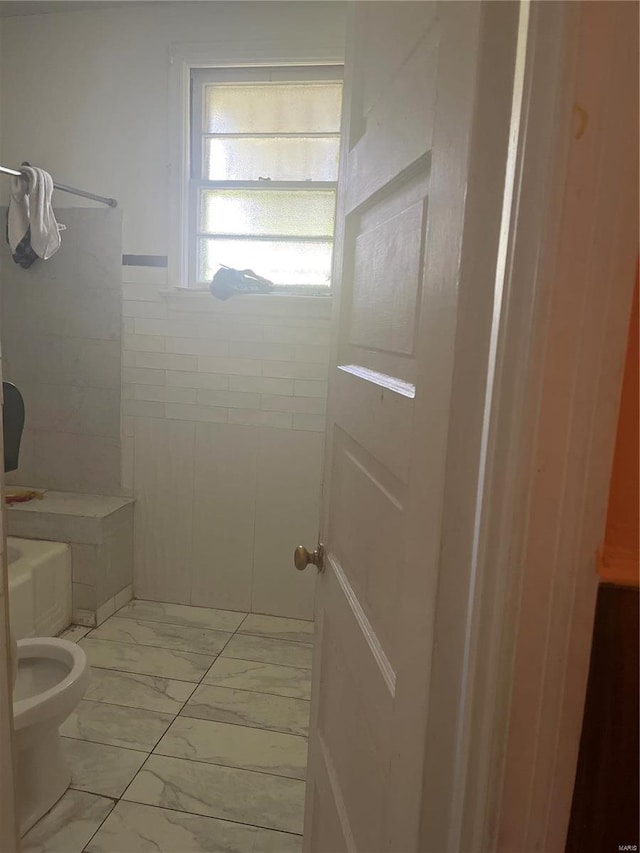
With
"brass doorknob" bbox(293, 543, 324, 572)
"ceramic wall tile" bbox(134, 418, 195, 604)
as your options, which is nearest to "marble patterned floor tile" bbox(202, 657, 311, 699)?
"ceramic wall tile" bbox(134, 418, 195, 604)

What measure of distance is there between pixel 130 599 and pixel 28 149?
2152 millimetres

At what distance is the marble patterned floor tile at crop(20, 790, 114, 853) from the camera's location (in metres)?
1.54

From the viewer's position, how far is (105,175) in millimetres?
2709

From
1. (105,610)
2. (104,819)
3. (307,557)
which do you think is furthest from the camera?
(105,610)

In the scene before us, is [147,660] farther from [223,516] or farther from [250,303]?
[250,303]

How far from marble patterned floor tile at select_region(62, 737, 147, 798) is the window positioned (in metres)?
1.88

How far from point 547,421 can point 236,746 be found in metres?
1.86

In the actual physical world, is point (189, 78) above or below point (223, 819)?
above

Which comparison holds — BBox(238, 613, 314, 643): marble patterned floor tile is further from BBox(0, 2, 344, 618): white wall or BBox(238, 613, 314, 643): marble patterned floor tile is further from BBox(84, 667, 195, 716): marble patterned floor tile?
BBox(84, 667, 195, 716): marble patterned floor tile

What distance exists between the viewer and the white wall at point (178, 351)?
2.61 m

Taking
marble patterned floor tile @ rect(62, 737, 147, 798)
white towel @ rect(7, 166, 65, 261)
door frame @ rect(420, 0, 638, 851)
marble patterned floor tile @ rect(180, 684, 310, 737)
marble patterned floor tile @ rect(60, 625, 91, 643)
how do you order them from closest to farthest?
door frame @ rect(420, 0, 638, 851) < marble patterned floor tile @ rect(62, 737, 147, 798) < marble patterned floor tile @ rect(180, 684, 310, 737) < white towel @ rect(7, 166, 65, 261) < marble patterned floor tile @ rect(60, 625, 91, 643)

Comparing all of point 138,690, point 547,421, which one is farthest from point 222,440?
point 547,421

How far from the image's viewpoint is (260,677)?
237cm

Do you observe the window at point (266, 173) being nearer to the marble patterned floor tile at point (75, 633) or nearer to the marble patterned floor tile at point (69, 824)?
the marble patterned floor tile at point (75, 633)
